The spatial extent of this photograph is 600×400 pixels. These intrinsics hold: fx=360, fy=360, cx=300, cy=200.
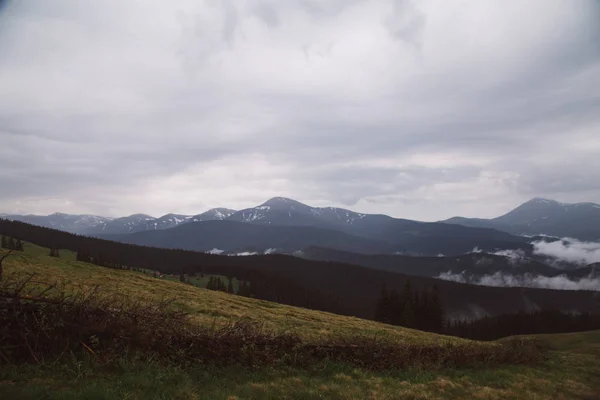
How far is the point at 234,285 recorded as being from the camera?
160 m

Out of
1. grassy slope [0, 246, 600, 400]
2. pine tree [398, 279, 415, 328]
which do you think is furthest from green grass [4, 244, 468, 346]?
pine tree [398, 279, 415, 328]

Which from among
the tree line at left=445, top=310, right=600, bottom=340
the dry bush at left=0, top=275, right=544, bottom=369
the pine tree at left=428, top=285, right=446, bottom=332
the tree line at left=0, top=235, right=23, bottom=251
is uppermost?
the dry bush at left=0, top=275, right=544, bottom=369

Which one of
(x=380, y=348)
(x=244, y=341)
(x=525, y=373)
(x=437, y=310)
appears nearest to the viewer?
(x=244, y=341)

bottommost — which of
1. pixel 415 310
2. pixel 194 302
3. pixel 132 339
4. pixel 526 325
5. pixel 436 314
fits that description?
pixel 526 325

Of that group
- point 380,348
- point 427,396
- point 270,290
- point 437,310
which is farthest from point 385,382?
point 270,290

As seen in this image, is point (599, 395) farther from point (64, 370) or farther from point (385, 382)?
point (64, 370)

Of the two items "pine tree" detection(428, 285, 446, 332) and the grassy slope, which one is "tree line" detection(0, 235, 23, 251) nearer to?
the grassy slope

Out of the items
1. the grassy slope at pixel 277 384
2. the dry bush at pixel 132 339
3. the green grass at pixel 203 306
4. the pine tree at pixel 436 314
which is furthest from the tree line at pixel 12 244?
the pine tree at pixel 436 314

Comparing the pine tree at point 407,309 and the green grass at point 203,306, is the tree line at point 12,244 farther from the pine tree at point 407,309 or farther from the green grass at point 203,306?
the pine tree at point 407,309

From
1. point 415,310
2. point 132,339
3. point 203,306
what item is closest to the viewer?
point 132,339

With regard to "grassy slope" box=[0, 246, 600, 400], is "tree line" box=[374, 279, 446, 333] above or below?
below

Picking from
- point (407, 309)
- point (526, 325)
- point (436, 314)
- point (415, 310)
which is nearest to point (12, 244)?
point (407, 309)

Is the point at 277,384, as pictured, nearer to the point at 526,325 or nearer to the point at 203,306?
the point at 203,306

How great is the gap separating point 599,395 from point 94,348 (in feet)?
70.6
